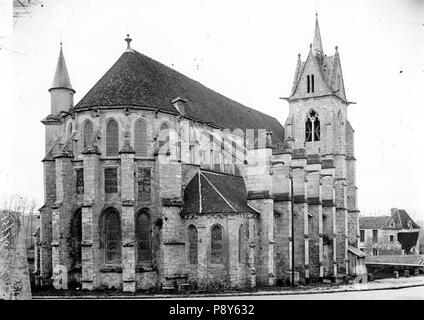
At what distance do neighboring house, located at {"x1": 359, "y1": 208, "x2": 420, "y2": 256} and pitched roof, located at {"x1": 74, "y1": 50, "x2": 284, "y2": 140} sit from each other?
103 ft

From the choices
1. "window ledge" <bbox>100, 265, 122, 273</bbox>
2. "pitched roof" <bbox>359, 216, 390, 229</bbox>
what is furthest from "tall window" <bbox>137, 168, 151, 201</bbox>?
"pitched roof" <bbox>359, 216, 390, 229</bbox>

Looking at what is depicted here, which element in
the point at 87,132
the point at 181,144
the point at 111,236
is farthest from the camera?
the point at 181,144

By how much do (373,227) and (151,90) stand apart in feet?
139

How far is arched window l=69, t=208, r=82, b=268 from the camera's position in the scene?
32438 mm

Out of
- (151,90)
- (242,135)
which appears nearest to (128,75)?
(151,90)

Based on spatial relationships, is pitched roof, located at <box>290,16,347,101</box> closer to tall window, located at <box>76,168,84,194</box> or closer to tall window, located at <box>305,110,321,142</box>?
tall window, located at <box>305,110,321,142</box>

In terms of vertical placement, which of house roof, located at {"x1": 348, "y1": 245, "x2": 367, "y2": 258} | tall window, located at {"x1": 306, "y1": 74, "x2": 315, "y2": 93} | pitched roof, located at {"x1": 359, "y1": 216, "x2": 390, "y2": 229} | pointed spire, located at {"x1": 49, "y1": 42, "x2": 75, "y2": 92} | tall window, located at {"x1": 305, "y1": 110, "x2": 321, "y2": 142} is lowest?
house roof, located at {"x1": 348, "y1": 245, "x2": 367, "y2": 258}

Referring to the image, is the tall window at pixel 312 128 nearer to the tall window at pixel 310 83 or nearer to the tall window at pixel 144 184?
the tall window at pixel 310 83

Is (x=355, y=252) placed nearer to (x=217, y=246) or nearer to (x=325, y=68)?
(x=325, y=68)

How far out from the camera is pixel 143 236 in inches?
1276

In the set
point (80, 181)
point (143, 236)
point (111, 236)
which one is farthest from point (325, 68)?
point (111, 236)

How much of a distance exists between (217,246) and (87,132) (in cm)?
1123

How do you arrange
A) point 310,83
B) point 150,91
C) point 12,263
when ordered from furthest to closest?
point 310,83 → point 150,91 → point 12,263
